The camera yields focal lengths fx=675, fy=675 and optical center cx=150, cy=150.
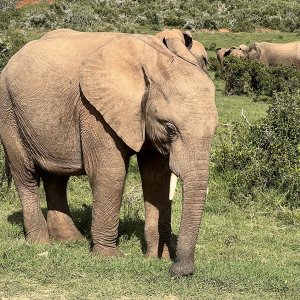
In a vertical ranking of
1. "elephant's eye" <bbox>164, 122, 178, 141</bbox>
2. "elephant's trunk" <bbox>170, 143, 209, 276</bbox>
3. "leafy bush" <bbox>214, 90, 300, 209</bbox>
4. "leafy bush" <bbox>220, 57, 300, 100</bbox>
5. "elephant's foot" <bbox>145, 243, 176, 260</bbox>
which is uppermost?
"elephant's eye" <bbox>164, 122, 178, 141</bbox>

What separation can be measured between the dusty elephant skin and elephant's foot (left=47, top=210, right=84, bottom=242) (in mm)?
11

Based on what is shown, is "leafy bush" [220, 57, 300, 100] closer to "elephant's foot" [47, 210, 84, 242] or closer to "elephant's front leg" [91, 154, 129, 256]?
"elephant's foot" [47, 210, 84, 242]

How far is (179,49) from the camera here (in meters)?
5.93

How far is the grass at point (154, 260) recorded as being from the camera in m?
5.27

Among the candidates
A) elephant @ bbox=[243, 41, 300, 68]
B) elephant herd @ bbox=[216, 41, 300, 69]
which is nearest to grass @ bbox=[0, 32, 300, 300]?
elephant herd @ bbox=[216, 41, 300, 69]

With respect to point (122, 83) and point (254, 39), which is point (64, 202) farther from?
point (254, 39)

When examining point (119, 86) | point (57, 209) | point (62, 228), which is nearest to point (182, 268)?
point (119, 86)

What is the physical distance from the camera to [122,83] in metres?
5.80

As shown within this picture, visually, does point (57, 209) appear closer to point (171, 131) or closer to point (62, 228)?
point (62, 228)

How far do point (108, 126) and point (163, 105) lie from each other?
25.2 inches

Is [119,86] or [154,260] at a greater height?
[119,86]

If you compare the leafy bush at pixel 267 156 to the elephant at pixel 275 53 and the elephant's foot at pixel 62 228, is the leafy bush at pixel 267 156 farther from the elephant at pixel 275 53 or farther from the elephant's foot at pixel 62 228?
the elephant at pixel 275 53

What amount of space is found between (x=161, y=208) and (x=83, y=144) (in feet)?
3.41

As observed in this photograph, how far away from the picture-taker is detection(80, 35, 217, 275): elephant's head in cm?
531
